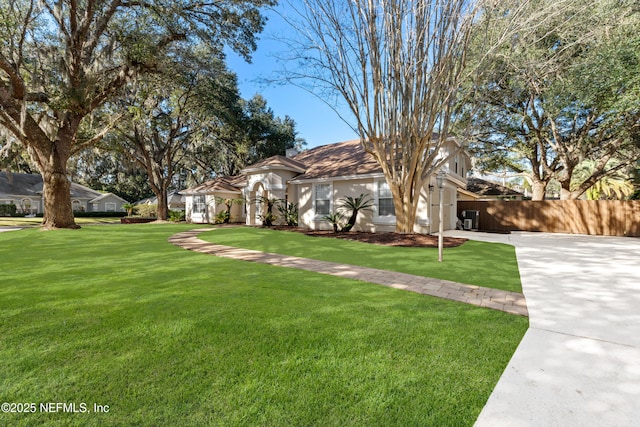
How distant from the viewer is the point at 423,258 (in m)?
6.93

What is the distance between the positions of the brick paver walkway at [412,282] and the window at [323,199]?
7.29 meters

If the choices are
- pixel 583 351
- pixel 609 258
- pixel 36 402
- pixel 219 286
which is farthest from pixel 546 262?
pixel 36 402

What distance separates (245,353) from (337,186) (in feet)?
39.3

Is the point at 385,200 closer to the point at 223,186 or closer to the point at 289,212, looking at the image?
the point at 289,212

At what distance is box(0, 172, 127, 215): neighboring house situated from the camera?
2934cm

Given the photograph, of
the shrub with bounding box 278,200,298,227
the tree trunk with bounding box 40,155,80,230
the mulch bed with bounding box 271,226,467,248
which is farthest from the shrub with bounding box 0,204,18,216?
the mulch bed with bounding box 271,226,467,248

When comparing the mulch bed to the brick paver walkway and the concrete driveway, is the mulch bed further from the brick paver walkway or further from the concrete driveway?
the concrete driveway

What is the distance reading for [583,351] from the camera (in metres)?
2.58

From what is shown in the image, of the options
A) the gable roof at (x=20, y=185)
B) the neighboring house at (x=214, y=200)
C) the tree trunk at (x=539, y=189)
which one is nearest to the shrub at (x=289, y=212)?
the neighboring house at (x=214, y=200)

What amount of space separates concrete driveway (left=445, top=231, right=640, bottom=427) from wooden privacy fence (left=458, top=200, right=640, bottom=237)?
41.0 ft

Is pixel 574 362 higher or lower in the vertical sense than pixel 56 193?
lower

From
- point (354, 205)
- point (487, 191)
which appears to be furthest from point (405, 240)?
point (487, 191)

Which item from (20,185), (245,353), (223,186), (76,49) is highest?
(76,49)

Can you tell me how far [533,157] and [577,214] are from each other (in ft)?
16.5
